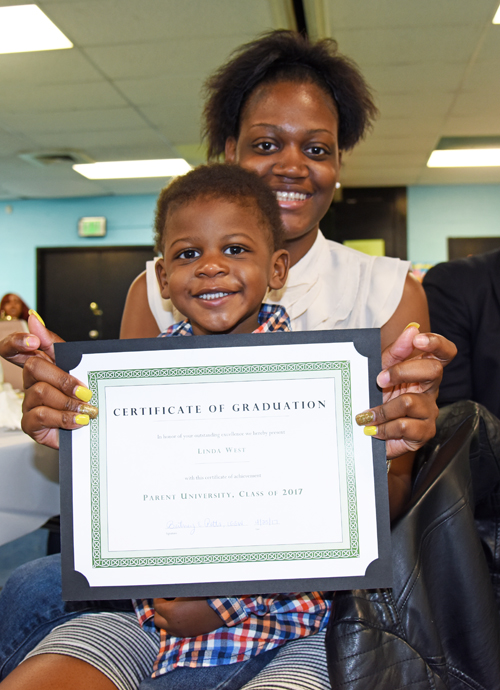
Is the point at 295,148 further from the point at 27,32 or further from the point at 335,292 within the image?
the point at 27,32

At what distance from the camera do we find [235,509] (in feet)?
2.53

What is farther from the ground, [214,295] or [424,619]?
[214,295]

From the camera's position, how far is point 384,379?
771 mm

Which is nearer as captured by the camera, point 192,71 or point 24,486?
point 24,486

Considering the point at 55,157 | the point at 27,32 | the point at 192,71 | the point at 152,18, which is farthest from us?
the point at 55,157

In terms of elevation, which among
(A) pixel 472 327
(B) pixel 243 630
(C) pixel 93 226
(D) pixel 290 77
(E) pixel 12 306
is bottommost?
(B) pixel 243 630

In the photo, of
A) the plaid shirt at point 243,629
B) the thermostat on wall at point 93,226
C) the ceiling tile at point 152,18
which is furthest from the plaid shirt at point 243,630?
the thermostat on wall at point 93,226

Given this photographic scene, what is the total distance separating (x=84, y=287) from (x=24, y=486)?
8605mm

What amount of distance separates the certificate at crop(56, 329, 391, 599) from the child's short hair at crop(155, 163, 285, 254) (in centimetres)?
41

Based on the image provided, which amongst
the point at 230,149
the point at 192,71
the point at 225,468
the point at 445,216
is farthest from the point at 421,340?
the point at 445,216

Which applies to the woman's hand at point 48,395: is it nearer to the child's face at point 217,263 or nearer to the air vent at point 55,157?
the child's face at point 217,263

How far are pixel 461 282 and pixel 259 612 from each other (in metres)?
0.98

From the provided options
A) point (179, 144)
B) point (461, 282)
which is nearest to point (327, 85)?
point (461, 282)

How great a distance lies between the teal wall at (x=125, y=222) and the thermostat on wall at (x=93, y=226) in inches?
4.2
